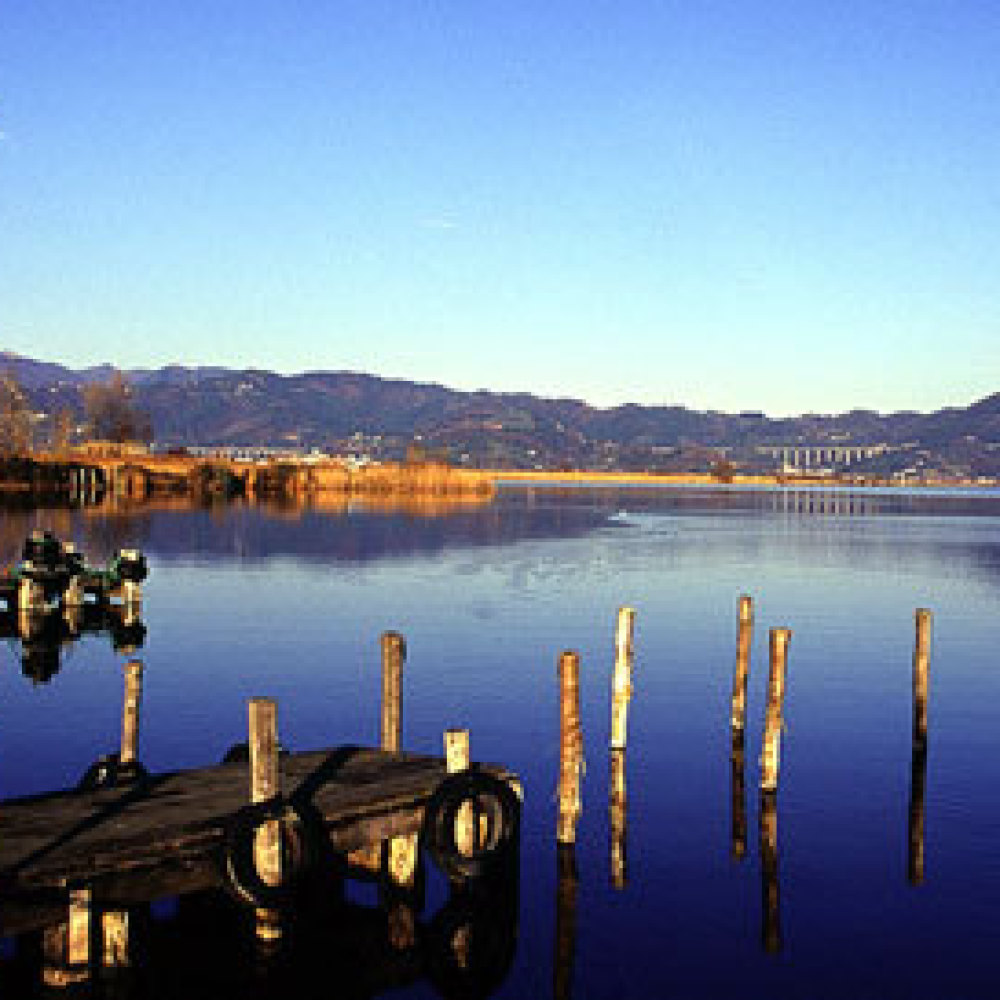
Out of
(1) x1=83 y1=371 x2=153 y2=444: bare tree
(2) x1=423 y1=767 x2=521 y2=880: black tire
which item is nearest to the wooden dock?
(2) x1=423 y1=767 x2=521 y2=880: black tire

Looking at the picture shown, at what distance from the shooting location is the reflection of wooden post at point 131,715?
70.6 feet

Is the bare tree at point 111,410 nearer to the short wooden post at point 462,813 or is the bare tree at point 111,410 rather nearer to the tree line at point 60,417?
the tree line at point 60,417

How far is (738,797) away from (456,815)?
996 centimetres

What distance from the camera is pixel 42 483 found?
140625 mm

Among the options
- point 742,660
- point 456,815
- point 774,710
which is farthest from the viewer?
point 742,660

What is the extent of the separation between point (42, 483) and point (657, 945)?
437 feet

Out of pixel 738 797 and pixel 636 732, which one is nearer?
pixel 738 797

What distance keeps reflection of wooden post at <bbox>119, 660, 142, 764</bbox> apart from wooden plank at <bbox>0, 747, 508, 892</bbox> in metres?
2.17

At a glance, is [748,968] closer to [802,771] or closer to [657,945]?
[657,945]

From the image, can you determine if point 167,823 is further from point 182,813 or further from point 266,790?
point 266,790

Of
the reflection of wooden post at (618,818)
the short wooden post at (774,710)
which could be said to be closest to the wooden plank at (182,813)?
the reflection of wooden post at (618,818)

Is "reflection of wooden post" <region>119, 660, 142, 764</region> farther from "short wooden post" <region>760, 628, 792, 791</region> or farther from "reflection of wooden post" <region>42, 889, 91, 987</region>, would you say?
"short wooden post" <region>760, 628, 792, 791</region>

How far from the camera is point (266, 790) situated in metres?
16.8

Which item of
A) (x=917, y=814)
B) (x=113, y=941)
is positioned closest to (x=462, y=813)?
(x=113, y=941)
